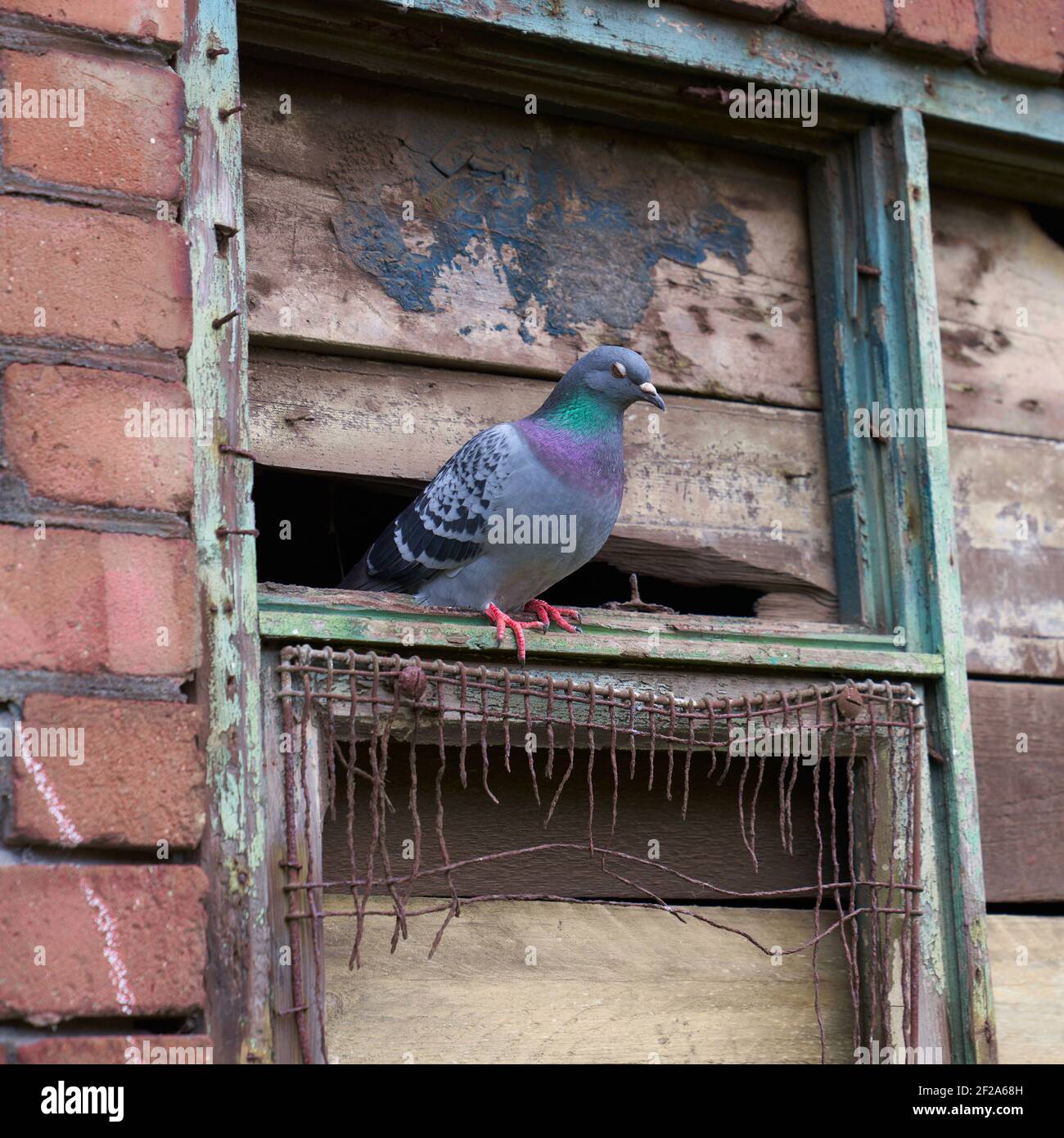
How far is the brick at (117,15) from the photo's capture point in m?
1.94

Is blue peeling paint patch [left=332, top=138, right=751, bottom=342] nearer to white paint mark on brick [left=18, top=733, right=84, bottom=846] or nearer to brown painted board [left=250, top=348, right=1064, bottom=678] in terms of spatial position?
brown painted board [left=250, top=348, right=1064, bottom=678]

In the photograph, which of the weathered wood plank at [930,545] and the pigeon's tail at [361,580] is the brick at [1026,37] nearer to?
the weathered wood plank at [930,545]

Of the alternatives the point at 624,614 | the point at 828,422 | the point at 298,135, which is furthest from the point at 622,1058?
the point at 298,135

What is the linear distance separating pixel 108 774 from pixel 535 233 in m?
1.33

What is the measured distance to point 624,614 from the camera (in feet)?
7.79

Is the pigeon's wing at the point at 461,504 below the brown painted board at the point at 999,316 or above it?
below

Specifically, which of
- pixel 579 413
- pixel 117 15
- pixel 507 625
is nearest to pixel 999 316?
pixel 579 413

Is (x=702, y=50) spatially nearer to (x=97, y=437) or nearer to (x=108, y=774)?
(x=97, y=437)

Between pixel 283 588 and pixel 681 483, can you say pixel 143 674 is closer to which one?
pixel 283 588

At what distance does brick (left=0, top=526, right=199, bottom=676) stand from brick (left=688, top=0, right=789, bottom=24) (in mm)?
1388

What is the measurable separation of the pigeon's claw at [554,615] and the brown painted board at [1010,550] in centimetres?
88

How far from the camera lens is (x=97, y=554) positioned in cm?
180

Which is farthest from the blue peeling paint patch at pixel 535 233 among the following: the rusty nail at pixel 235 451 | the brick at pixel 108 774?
the brick at pixel 108 774

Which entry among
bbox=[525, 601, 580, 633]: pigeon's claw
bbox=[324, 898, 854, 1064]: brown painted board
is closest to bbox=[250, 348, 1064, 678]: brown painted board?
bbox=[525, 601, 580, 633]: pigeon's claw
